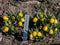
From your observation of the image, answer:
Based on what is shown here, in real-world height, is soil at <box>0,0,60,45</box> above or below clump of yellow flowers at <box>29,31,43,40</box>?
above

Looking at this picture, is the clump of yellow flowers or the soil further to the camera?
the soil

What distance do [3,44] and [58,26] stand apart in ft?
3.00

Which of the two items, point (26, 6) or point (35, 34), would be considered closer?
point (35, 34)

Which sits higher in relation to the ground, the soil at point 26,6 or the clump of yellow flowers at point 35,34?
the soil at point 26,6

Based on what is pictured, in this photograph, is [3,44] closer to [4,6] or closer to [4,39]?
[4,39]

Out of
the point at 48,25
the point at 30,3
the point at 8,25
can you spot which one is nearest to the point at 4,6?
the point at 30,3

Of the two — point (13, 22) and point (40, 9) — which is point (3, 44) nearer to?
point (13, 22)

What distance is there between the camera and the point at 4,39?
11.9 feet

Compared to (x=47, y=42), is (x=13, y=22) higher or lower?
higher

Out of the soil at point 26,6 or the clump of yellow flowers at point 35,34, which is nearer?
the clump of yellow flowers at point 35,34

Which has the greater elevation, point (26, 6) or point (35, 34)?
point (26, 6)

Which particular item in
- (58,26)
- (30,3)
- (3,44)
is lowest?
(3,44)

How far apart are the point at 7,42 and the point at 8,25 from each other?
27 centimetres

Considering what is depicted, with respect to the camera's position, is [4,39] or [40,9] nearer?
[4,39]
